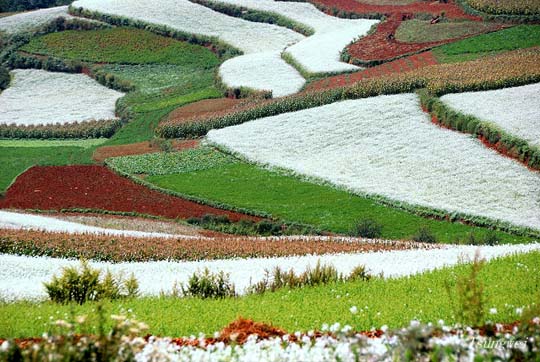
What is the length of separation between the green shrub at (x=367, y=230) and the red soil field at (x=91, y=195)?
18.6 feet

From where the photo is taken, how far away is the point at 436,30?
80875 millimetres

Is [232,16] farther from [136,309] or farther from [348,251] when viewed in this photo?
[136,309]

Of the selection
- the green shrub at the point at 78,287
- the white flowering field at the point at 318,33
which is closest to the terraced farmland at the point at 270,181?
the green shrub at the point at 78,287

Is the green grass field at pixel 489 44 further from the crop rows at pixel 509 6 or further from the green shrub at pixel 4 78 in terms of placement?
the green shrub at pixel 4 78

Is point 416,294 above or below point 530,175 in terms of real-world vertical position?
above

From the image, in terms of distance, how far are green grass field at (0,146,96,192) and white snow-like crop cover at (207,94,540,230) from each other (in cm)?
839

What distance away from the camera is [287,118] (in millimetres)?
60188

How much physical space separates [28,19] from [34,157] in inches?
1742

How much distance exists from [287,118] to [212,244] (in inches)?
1238

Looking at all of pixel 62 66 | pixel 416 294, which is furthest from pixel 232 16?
pixel 416 294

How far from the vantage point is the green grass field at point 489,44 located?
69.8 m

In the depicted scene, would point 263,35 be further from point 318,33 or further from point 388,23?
point 388,23

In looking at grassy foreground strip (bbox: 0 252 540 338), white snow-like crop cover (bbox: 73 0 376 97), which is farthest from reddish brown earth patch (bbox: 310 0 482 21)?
grassy foreground strip (bbox: 0 252 540 338)

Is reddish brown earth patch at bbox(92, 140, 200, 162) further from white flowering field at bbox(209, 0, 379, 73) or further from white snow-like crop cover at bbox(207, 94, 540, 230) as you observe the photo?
white flowering field at bbox(209, 0, 379, 73)
